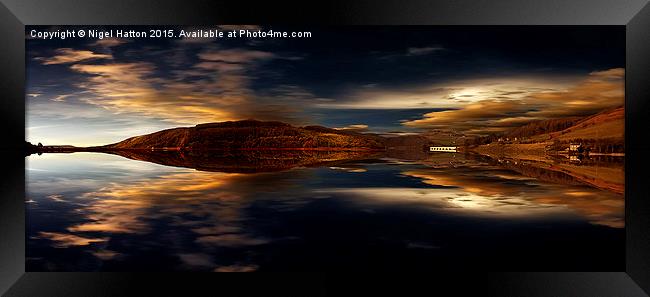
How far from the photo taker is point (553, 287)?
7496 millimetres

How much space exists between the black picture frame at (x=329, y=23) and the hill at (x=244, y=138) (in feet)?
7.97

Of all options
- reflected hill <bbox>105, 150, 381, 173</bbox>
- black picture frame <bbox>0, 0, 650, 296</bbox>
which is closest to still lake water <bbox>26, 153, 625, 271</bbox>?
black picture frame <bbox>0, 0, 650, 296</bbox>

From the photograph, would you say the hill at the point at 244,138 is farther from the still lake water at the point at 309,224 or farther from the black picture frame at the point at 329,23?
the black picture frame at the point at 329,23

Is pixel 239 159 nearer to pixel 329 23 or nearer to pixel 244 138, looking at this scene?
pixel 244 138

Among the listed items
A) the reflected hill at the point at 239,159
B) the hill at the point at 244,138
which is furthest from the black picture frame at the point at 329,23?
the reflected hill at the point at 239,159

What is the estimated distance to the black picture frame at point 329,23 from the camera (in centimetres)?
749

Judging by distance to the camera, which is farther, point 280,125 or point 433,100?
point 280,125

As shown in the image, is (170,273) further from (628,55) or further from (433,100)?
(628,55)

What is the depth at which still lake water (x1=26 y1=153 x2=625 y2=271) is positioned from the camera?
7.77 m

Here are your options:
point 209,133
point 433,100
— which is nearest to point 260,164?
point 209,133

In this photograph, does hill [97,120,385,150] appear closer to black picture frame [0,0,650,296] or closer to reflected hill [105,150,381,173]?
reflected hill [105,150,381,173]

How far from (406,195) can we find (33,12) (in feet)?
21.5

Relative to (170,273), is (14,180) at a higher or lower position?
higher

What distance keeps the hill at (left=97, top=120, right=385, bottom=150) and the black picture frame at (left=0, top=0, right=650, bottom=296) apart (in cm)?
243
